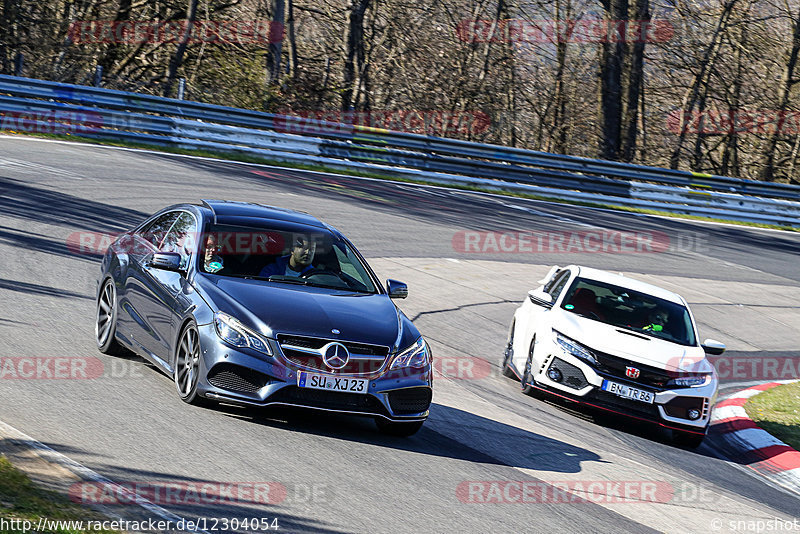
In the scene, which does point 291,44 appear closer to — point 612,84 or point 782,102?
point 612,84

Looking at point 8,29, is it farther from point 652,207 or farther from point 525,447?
point 525,447

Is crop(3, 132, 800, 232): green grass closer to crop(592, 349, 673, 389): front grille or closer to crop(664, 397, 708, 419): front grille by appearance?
crop(592, 349, 673, 389): front grille

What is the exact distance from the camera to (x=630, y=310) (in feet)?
36.6

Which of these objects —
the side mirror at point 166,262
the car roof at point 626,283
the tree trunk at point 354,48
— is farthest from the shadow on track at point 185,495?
the tree trunk at point 354,48

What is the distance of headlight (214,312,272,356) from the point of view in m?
7.27

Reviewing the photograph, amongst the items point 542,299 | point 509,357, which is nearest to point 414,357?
point 542,299

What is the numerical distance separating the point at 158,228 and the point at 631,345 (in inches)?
187

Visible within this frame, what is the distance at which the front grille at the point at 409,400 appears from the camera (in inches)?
296

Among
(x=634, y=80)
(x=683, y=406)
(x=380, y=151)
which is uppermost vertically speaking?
(x=634, y=80)

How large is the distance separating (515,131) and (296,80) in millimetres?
9810

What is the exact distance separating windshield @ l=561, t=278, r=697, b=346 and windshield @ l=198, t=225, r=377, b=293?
10.5ft

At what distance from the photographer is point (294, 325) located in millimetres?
7348

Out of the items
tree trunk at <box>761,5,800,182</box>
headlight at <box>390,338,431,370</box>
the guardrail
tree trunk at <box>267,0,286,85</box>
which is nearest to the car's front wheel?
headlight at <box>390,338,431,370</box>

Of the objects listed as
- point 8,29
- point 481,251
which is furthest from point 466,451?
point 8,29
